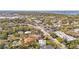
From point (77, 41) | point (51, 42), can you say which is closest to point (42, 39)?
point (51, 42)
